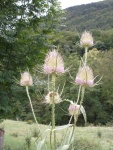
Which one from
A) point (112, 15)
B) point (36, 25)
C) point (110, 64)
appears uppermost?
point (112, 15)

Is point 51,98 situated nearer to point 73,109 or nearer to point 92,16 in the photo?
point 73,109

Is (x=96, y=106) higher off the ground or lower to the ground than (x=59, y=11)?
lower

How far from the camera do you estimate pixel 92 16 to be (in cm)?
11056

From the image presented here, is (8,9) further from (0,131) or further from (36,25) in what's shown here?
(0,131)

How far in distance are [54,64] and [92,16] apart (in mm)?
111571

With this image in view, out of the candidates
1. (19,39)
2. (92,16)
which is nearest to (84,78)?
(19,39)

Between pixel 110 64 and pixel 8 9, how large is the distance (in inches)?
1111

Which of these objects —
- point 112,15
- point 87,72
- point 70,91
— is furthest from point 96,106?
point 112,15

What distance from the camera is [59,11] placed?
9.66 metres

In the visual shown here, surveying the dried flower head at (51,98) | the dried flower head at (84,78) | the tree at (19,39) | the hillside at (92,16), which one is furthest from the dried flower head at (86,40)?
the hillside at (92,16)

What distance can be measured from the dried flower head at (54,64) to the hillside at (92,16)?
75.9 meters

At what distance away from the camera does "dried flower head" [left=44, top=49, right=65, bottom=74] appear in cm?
148

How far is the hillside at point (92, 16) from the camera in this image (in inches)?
3735

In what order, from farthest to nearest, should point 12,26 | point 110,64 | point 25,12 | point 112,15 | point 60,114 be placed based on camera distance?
point 112,15, point 110,64, point 60,114, point 25,12, point 12,26
